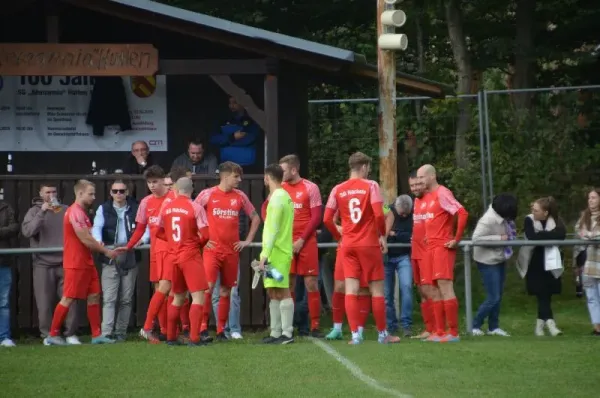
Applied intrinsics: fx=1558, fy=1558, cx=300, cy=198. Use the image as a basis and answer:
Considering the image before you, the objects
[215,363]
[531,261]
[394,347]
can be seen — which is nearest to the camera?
[215,363]

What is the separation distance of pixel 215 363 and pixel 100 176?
A: 5648 mm

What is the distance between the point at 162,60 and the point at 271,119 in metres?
1.62

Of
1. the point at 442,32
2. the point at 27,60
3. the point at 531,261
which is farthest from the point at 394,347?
the point at 442,32

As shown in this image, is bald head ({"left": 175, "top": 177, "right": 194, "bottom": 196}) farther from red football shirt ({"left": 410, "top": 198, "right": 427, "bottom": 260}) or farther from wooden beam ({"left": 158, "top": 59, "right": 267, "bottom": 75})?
wooden beam ({"left": 158, "top": 59, "right": 267, "bottom": 75})

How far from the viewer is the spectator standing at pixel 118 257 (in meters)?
18.6

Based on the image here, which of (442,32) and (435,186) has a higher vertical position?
(442,32)

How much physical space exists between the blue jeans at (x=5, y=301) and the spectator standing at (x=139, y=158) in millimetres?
3302

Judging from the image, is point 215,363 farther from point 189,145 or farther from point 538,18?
point 538,18

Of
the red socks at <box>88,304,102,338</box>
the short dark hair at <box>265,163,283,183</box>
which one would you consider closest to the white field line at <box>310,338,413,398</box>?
the short dark hair at <box>265,163,283,183</box>

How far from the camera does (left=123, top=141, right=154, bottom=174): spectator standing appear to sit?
21000 millimetres

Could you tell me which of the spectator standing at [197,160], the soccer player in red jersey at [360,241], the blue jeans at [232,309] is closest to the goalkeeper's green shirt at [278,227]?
the soccer player in red jersey at [360,241]

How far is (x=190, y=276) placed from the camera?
16.5m

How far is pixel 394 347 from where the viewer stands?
52.7ft

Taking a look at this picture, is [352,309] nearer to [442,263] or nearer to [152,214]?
[442,263]
